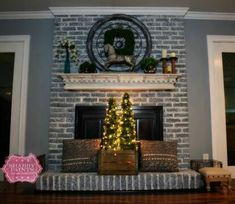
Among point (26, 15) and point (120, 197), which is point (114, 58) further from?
Answer: point (120, 197)

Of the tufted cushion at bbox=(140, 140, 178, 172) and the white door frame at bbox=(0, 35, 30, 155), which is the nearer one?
the tufted cushion at bbox=(140, 140, 178, 172)

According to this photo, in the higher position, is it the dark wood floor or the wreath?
the wreath

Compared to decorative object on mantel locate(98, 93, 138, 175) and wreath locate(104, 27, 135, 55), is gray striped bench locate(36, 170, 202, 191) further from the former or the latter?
wreath locate(104, 27, 135, 55)

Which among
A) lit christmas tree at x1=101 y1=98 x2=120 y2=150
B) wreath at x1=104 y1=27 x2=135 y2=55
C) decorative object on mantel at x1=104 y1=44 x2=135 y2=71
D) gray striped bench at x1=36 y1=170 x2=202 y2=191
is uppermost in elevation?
wreath at x1=104 y1=27 x2=135 y2=55

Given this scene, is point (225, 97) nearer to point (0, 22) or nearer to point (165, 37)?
point (165, 37)

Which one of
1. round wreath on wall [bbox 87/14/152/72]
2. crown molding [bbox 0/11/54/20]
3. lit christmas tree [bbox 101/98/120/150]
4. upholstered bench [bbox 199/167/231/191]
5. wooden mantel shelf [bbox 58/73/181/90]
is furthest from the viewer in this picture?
crown molding [bbox 0/11/54/20]

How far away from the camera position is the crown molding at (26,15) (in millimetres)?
4688

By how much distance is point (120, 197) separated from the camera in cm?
326

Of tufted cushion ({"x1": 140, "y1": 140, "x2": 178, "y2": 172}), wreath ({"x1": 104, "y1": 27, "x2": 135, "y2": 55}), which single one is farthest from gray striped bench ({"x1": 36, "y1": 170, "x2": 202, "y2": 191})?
wreath ({"x1": 104, "y1": 27, "x2": 135, "y2": 55})

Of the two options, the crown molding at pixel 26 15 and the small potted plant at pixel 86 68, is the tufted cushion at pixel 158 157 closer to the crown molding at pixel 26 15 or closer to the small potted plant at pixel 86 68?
the small potted plant at pixel 86 68

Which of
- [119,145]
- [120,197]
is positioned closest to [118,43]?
[119,145]

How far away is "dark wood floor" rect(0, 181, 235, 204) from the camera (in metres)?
3.07

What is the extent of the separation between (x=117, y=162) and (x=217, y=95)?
2255 mm

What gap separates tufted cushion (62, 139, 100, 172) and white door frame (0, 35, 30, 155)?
Answer: 1.11 meters
